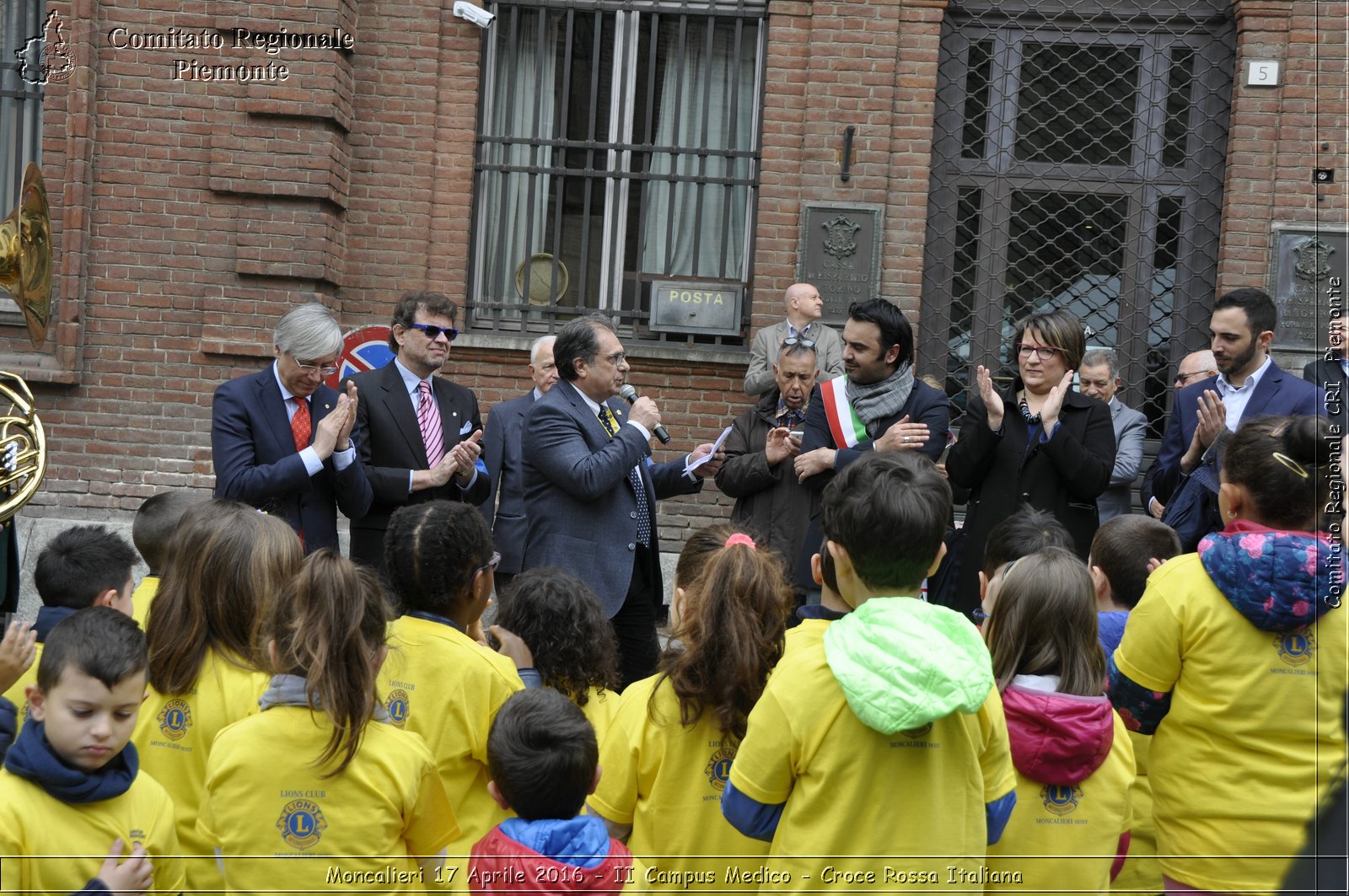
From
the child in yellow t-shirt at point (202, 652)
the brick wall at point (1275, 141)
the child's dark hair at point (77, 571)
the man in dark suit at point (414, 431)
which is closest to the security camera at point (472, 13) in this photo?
the man in dark suit at point (414, 431)

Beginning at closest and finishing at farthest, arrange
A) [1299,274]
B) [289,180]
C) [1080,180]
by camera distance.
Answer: [1299,274]
[289,180]
[1080,180]

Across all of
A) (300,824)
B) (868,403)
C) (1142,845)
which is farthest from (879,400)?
(300,824)

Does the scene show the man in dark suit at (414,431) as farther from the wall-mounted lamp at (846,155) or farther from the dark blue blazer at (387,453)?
the wall-mounted lamp at (846,155)

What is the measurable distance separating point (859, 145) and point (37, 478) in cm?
552

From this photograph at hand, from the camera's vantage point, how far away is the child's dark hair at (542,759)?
2529 millimetres

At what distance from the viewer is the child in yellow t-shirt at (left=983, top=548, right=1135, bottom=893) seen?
2871 millimetres

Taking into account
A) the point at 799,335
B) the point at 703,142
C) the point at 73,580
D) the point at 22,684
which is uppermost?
the point at 703,142

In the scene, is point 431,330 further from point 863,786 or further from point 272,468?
point 863,786

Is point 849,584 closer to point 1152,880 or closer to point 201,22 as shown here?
point 1152,880

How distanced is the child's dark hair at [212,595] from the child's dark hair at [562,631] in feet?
2.00

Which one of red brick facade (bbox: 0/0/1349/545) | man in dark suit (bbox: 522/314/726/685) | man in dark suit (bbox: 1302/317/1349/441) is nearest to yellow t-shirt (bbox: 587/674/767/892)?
man in dark suit (bbox: 1302/317/1349/441)

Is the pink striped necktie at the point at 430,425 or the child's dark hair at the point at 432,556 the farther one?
the pink striped necktie at the point at 430,425

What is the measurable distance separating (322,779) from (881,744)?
Result: 115 cm

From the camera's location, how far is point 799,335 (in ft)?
23.7
